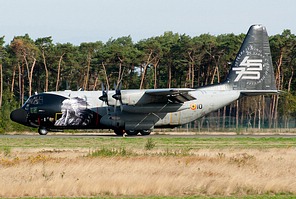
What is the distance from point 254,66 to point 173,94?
7.88 m

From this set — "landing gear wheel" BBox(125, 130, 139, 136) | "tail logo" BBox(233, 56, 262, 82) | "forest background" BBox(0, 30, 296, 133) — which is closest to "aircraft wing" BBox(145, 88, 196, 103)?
"landing gear wheel" BBox(125, 130, 139, 136)

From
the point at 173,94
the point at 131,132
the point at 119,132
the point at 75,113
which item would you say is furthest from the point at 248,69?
the point at 75,113

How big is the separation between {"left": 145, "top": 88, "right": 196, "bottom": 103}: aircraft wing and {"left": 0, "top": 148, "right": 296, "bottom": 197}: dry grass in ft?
60.0

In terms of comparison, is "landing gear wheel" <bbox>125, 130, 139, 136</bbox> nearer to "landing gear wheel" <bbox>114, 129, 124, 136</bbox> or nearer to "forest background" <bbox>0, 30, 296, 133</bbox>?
"landing gear wheel" <bbox>114, 129, 124, 136</bbox>

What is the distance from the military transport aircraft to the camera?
1759 inches

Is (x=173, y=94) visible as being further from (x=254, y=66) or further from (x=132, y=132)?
(x=254, y=66)

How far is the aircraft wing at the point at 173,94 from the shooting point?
43250mm

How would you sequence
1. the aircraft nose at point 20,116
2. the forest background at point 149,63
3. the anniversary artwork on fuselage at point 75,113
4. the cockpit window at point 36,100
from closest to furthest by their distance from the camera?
the anniversary artwork on fuselage at point 75,113 → the cockpit window at point 36,100 → the aircraft nose at point 20,116 → the forest background at point 149,63

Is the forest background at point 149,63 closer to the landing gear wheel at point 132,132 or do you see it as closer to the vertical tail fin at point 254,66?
the vertical tail fin at point 254,66

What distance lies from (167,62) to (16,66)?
19.9 metres

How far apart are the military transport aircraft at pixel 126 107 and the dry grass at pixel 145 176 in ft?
64.7

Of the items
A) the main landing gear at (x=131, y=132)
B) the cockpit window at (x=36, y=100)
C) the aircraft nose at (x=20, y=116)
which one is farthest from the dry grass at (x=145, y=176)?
the aircraft nose at (x=20, y=116)

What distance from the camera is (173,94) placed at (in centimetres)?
4397

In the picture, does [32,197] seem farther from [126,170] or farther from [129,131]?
[129,131]
